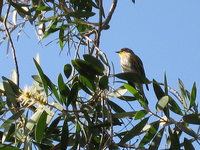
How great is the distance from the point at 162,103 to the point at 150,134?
0.20 metres

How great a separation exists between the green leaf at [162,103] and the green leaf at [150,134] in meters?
0.11

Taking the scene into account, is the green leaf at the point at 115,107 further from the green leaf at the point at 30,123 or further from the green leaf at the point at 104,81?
the green leaf at the point at 30,123

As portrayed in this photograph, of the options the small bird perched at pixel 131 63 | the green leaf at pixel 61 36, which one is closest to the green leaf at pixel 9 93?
the green leaf at pixel 61 36

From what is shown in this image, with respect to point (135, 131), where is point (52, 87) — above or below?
above

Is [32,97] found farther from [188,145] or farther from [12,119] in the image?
[188,145]

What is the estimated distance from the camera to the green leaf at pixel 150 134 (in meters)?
2.65

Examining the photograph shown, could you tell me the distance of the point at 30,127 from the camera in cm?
256

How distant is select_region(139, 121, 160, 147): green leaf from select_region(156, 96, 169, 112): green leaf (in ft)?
0.35

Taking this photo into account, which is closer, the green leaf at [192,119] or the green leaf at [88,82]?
the green leaf at [192,119]

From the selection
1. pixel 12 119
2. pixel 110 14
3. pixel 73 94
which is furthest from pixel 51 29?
pixel 12 119

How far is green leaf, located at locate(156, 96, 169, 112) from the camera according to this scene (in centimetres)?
254

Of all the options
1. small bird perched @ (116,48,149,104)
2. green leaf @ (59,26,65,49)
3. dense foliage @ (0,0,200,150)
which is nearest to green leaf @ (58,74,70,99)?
dense foliage @ (0,0,200,150)

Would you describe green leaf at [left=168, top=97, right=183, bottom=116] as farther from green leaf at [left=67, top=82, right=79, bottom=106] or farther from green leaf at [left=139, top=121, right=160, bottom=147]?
green leaf at [left=67, top=82, right=79, bottom=106]

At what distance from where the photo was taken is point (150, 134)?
2.67m
